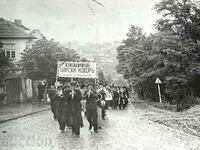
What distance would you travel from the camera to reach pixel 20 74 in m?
31.9

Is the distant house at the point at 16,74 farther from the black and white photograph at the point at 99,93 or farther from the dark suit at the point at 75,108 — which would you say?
the dark suit at the point at 75,108

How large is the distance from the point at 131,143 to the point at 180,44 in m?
18.3

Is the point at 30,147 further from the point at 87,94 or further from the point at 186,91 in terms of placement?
the point at 186,91

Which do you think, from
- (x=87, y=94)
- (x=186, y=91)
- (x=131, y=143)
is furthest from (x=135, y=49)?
(x=131, y=143)

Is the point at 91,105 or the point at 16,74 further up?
the point at 16,74

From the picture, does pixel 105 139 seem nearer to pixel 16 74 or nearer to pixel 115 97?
pixel 115 97

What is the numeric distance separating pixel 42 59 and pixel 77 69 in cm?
1411

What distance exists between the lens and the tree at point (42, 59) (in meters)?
30.0

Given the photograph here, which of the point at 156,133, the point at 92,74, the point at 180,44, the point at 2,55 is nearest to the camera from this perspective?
the point at 156,133

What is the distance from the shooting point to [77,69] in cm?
1661

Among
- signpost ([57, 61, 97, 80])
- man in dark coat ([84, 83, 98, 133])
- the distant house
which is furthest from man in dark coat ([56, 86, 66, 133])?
the distant house

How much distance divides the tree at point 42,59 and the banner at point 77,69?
13.3 metres

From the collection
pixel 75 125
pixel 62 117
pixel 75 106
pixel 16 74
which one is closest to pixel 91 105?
pixel 75 106

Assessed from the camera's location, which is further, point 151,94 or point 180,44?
point 151,94
